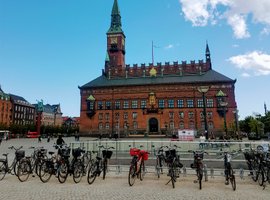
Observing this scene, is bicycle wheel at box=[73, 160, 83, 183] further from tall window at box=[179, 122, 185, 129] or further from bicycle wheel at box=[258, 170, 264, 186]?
tall window at box=[179, 122, 185, 129]

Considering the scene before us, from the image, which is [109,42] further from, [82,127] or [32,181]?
[32,181]

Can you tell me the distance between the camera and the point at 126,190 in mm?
7461

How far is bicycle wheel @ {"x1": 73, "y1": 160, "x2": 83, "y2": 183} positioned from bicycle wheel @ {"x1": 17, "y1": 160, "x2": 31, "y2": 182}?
2103 millimetres

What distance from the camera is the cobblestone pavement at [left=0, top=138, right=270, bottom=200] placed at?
6.70 meters

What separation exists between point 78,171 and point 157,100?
53.9 metres

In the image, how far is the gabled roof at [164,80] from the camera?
195 ft

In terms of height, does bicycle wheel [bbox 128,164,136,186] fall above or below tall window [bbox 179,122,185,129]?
below

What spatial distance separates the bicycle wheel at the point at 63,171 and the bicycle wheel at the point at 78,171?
13.9 inches

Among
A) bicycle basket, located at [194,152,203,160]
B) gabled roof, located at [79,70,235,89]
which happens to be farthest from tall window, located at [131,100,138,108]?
bicycle basket, located at [194,152,203,160]

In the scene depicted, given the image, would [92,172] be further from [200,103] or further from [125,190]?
[200,103]

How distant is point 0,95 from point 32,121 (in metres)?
20.3

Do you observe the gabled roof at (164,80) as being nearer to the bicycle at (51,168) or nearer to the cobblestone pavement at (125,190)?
the cobblestone pavement at (125,190)

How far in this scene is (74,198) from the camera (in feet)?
21.3

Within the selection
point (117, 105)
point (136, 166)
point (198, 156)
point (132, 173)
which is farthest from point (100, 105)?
point (198, 156)
